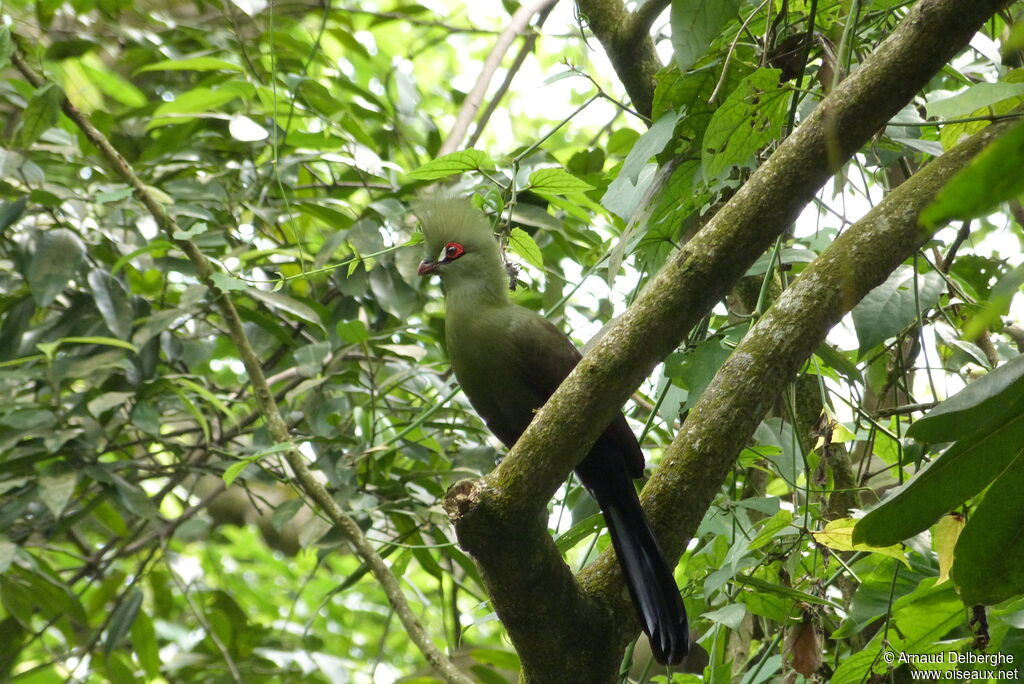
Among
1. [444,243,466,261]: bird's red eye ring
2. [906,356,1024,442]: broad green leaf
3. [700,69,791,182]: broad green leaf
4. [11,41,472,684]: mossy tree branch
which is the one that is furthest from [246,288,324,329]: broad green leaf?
[906,356,1024,442]: broad green leaf

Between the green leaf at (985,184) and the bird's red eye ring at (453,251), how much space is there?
2637 millimetres

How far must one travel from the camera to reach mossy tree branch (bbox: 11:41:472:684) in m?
2.95

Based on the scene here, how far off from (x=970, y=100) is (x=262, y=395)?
2297 mm

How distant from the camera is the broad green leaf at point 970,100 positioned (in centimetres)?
164

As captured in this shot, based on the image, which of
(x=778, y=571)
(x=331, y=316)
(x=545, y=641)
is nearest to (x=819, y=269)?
(x=545, y=641)

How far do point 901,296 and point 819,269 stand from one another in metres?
0.24

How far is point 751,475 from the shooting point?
11.0 ft

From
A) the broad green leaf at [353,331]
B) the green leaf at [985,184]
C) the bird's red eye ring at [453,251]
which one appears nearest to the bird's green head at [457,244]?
the bird's red eye ring at [453,251]

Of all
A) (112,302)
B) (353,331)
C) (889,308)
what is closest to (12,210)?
(112,302)

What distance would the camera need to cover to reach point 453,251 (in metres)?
3.20

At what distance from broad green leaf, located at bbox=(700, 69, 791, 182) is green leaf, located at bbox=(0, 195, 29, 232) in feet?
8.23

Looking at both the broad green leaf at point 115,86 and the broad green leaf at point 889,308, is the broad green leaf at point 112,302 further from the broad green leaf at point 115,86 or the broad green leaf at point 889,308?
the broad green leaf at point 889,308

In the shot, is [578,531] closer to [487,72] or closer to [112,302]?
[112,302]

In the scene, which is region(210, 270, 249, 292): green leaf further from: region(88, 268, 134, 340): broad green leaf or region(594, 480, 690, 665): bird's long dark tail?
region(594, 480, 690, 665): bird's long dark tail
